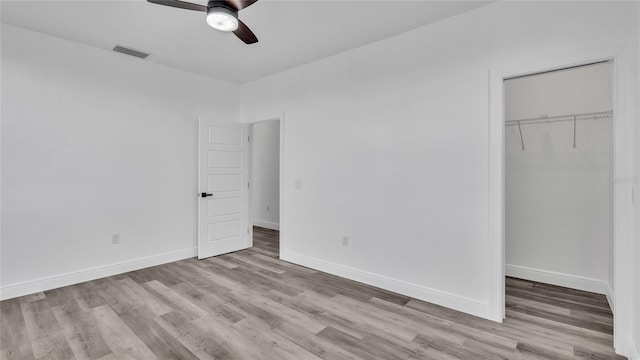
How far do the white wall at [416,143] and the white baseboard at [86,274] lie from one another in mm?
1845

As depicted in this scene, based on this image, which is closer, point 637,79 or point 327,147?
point 637,79

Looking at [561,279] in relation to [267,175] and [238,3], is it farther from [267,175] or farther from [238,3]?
[267,175]

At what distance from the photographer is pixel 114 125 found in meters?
3.79

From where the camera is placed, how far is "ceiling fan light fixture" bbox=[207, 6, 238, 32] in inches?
88.7

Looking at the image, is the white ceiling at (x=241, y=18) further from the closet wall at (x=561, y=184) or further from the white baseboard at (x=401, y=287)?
the white baseboard at (x=401, y=287)

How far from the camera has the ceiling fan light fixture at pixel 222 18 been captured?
2.25 m

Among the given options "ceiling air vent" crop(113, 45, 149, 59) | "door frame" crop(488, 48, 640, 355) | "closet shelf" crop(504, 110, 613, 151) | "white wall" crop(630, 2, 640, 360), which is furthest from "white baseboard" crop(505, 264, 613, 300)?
"ceiling air vent" crop(113, 45, 149, 59)

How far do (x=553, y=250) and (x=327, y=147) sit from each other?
287 centimetres

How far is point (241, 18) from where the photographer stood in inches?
114

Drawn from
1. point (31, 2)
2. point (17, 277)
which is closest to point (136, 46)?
point (31, 2)

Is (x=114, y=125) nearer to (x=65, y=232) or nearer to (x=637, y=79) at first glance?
(x=65, y=232)

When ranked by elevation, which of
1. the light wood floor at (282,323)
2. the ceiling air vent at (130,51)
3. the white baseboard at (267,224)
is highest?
the ceiling air vent at (130,51)

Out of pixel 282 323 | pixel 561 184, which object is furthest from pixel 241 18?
pixel 561 184

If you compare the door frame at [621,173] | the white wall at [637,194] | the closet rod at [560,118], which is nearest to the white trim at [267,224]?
the closet rod at [560,118]
